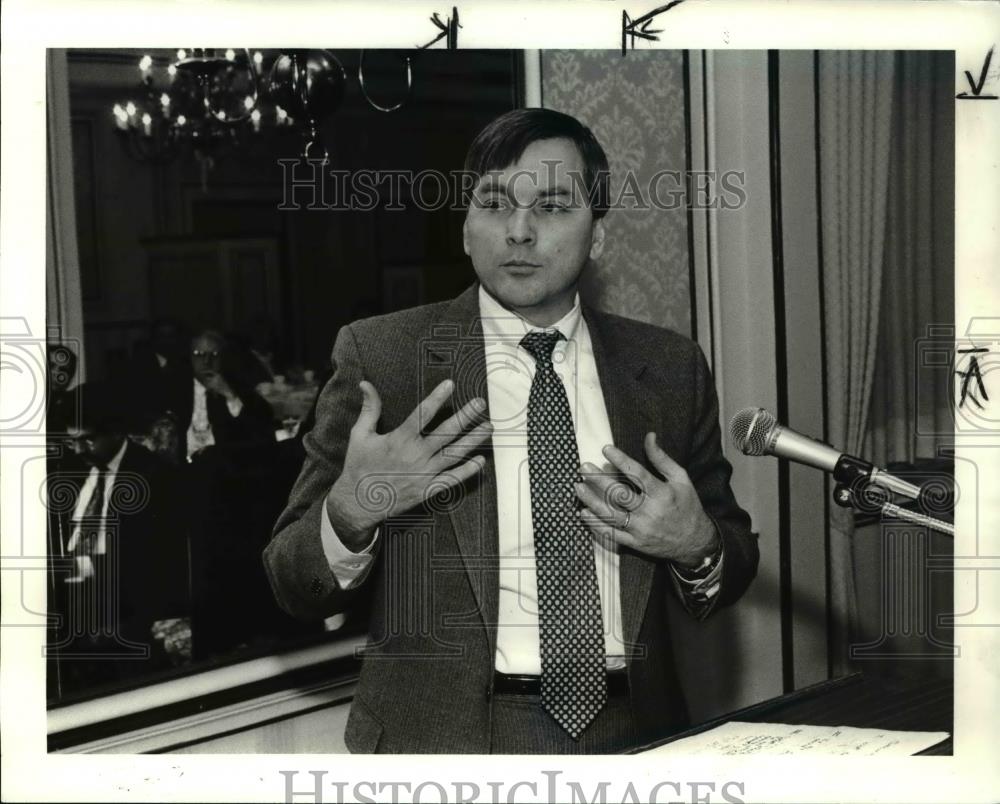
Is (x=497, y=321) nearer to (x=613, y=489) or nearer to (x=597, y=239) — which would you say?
(x=597, y=239)

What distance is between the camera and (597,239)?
7.94 ft

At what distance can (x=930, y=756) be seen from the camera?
240 centimetres

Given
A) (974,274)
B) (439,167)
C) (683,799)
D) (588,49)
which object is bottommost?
(683,799)

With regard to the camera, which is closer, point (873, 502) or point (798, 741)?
point (798, 741)

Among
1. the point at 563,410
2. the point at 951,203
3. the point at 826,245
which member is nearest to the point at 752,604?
the point at 563,410

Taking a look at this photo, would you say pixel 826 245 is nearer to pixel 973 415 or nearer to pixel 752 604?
pixel 973 415

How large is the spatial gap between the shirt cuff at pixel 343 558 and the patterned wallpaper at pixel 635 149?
669 mm

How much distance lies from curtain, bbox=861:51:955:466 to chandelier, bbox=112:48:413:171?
3.26 feet

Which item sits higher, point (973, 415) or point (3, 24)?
point (3, 24)

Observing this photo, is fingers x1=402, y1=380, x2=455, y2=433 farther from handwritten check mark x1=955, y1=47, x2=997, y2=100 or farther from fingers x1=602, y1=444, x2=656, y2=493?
handwritten check mark x1=955, y1=47, x2=997, y2=100

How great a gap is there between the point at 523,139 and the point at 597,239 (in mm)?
241

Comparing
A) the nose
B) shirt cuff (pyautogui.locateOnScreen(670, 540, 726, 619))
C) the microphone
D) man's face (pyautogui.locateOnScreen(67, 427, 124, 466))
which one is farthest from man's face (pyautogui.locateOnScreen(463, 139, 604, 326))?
man's face (pyautogui.locateOnScreen(67, 427, 124, 466))

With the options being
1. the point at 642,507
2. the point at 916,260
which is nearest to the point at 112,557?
the point at 642,507

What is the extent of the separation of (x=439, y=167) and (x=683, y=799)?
1.31 meters
